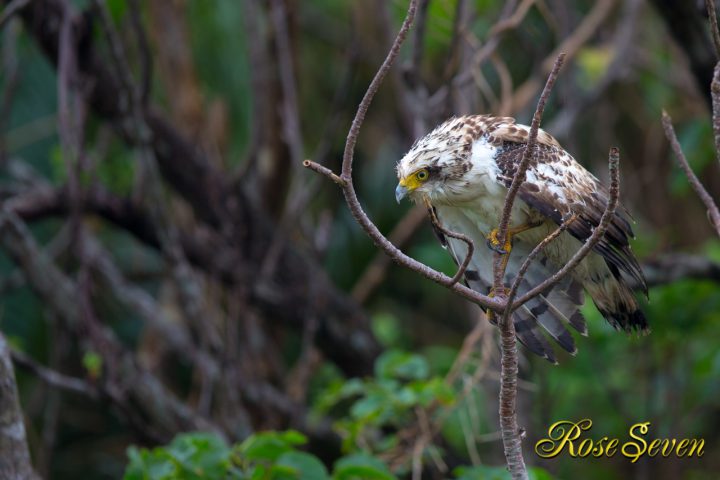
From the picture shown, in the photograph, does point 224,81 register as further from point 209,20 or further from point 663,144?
point 663,144

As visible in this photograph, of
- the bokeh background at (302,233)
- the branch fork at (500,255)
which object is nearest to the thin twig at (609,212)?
the branch fork at (500,255)

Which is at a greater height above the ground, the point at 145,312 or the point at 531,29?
the point at 531,29

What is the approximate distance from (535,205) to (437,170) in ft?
1.30

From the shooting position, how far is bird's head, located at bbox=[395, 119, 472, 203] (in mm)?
3527

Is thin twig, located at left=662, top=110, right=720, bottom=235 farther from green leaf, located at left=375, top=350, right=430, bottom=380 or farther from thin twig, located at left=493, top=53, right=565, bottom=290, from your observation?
green leaf, located at left=375, top=350, right=430, bottom=380

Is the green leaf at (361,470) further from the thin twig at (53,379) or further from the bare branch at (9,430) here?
Result: the thin twig at (53,379)

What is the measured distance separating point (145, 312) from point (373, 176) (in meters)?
3.51

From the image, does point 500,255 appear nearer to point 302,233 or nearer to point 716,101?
point 716,101

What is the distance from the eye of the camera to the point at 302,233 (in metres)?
6.45

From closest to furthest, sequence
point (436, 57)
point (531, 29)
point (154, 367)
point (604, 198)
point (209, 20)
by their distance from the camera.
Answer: point (604, 198) → point (531, 29) → point (154, 367) → point (436, 57) → point (209, 20)

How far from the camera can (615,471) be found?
804 cm

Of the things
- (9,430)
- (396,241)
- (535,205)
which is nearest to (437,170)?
(535,205)

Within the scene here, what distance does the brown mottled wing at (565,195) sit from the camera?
11.2ft

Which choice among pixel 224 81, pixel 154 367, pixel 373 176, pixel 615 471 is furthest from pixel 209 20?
pixel 615 471
